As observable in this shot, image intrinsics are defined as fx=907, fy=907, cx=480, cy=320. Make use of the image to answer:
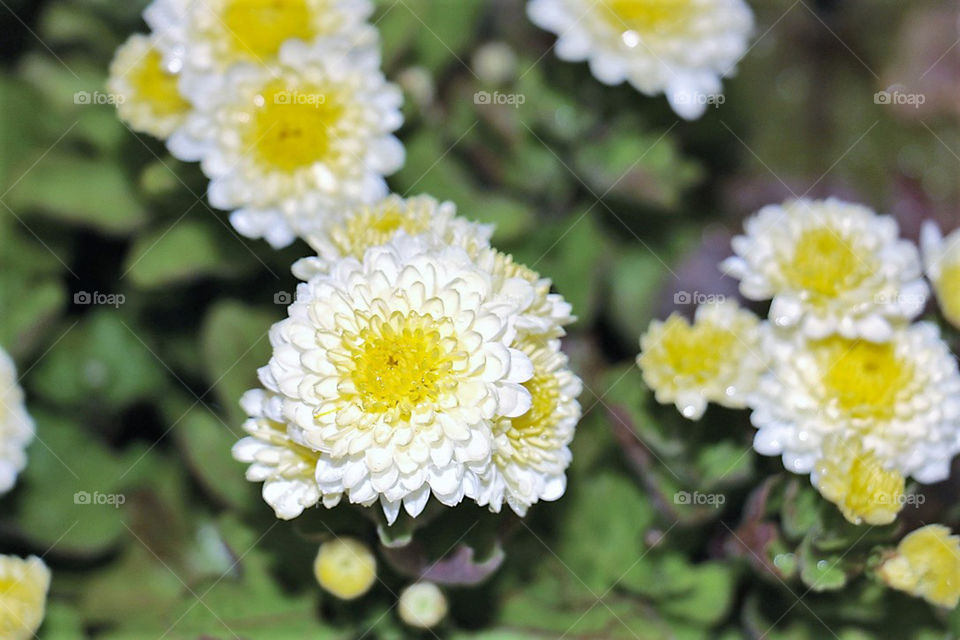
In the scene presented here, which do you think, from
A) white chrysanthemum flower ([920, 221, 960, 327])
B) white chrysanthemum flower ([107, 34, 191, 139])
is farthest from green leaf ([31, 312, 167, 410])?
white chrysanthemum flower ([920, 221, 960, 327])

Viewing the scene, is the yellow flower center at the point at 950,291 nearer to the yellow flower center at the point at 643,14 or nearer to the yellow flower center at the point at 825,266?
the yellow flower center at the point at 825,266

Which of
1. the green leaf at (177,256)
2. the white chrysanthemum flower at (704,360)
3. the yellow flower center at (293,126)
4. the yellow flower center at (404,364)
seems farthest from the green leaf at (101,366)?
A: the white chrysanthemum flower at (704,360)

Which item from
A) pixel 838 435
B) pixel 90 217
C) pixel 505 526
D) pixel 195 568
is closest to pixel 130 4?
pixel 90 217

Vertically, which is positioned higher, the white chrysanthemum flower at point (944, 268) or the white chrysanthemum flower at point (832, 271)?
the white chrysanthemum flower at point (944, 268)

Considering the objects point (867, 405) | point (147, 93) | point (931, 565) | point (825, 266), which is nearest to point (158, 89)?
point (147, 93)

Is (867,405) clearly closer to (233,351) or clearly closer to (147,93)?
(233,351)

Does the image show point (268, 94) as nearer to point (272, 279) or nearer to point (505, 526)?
point (272, 279)
